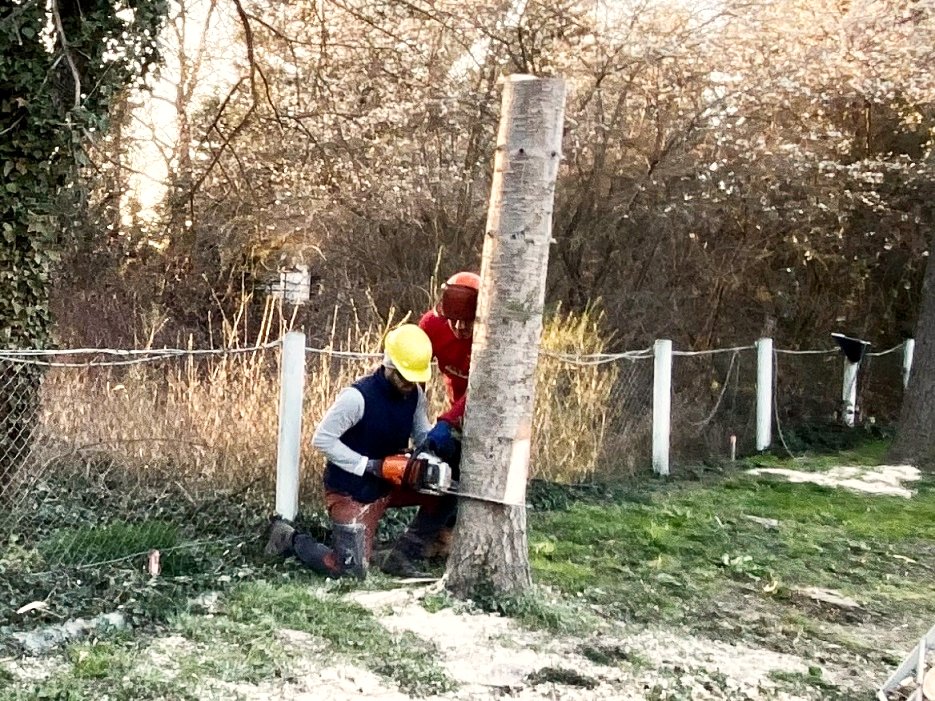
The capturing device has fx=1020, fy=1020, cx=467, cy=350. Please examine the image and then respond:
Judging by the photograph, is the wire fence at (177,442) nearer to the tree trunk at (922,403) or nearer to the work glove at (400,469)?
the work glove at (400,469)

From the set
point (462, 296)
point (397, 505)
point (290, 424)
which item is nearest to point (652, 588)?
point (397, 505)

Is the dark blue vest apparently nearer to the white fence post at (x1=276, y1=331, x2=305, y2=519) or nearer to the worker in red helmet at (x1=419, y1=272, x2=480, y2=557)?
the worker in red helmet at (x1=419, y1=272, x2=480, y2=557)

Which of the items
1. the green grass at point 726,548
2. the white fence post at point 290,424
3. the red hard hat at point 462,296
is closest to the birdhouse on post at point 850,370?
the green grass at point 726,548

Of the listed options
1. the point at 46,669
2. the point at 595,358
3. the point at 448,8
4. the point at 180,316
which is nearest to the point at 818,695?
the point at 46,669

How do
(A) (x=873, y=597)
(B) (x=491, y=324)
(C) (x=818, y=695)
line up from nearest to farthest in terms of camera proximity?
1. (C) (x=818, y=695)
2. (B) (x=491, y=324)
3. (A) (x=873, y=597)

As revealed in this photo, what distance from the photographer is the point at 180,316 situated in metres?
13.8

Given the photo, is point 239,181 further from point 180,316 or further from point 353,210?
point 180,316

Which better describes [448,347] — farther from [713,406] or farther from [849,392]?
[849,392]

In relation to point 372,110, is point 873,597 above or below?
below

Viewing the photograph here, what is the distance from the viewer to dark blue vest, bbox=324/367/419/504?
5.14m

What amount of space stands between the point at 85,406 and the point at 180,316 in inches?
271

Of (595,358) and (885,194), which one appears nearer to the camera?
(595,358)

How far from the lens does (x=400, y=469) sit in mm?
4969

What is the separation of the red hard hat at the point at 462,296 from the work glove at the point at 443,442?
0.65 m
